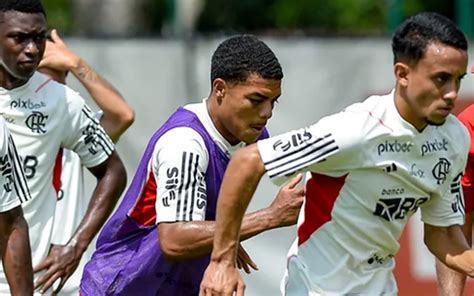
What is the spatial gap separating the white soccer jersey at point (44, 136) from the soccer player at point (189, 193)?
748mm

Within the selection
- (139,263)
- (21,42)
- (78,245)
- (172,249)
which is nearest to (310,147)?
(172,249)

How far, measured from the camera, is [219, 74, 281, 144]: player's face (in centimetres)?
628

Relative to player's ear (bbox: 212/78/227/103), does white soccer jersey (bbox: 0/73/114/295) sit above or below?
below

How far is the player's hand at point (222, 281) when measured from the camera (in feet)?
18.3

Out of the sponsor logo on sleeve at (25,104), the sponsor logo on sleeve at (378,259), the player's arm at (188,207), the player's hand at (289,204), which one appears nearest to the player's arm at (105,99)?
the sponsor logo on sleeve at (25,104)

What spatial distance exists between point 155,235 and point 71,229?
1.47m

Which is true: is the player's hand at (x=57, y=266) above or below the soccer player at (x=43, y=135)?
below

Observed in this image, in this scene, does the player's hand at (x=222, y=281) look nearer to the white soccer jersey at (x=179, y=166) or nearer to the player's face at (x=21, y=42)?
the white soccer jersey at (x=179, y=166)

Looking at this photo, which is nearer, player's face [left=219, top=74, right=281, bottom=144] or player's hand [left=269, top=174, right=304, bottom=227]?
player's hand [left=269, top=174, right=304, bottom=227]

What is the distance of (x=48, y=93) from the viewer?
741 centimetres

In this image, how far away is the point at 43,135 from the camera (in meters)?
7.35

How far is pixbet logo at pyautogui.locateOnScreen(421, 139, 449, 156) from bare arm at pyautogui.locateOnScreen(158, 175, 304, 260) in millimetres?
510

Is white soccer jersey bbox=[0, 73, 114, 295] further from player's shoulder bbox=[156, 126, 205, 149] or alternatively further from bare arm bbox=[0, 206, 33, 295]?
player's shoulder bbox=[156, 126, 205, 149]

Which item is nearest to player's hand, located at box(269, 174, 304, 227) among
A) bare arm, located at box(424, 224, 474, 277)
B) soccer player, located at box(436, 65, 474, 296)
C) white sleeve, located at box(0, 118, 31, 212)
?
bare arm, located at box(424, 224, 474, 277)
